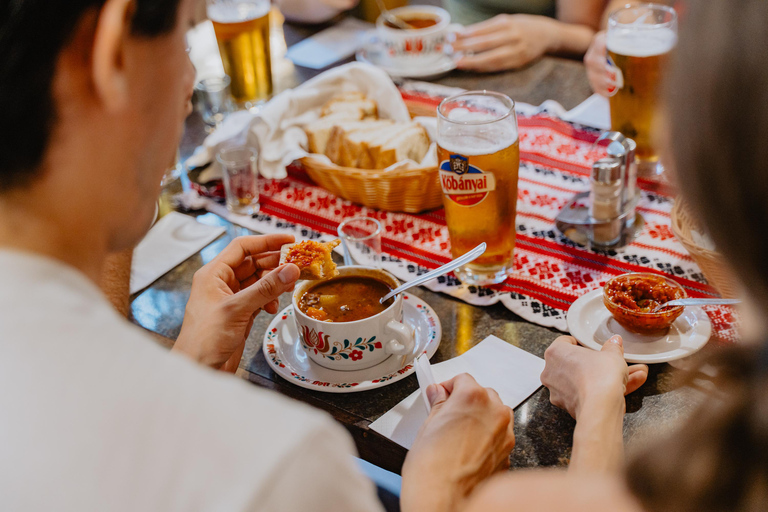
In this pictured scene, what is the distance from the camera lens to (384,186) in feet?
4.74

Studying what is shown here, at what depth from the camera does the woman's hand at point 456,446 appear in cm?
79

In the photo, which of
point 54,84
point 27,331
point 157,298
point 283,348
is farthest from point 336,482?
point 157,298

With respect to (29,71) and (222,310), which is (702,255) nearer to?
(222,310)

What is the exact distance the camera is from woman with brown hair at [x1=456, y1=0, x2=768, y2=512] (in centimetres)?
40

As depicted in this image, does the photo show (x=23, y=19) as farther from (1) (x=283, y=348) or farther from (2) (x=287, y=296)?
(2) (x=287, y=296)

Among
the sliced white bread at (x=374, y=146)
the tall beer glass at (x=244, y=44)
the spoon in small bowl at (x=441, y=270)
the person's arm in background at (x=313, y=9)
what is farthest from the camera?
the person's arm in background at (x=313, y=9)

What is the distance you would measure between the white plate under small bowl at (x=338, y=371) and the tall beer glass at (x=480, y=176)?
15 centimetres

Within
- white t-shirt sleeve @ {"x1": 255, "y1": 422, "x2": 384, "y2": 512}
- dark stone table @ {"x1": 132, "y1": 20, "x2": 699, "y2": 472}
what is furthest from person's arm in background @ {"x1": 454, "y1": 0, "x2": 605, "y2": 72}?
white t-shirt sleeve @ {"x1": 255, "y1": 422, "x2": 384, "y2": 512}

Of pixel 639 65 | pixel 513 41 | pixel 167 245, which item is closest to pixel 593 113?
pixel 639 65

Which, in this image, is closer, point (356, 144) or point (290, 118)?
point (356, 144)

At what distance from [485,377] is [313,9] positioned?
1.78m

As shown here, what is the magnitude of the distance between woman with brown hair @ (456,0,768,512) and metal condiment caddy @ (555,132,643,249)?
86 cm

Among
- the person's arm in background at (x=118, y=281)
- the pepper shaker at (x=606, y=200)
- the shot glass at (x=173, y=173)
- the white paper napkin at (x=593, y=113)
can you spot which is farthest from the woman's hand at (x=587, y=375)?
the shot glass at (x=173, y=173)

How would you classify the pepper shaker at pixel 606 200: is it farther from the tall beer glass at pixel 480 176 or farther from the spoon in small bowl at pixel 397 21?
the spoon in small bowl at pixel 397 21
